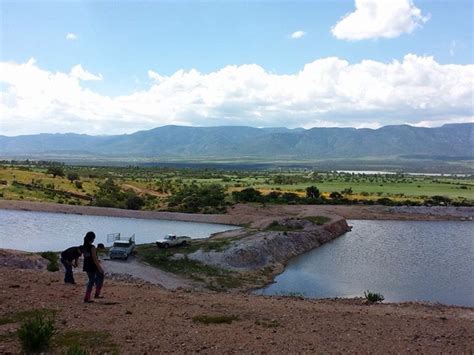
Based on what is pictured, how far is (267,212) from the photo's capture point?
7981 centimetres

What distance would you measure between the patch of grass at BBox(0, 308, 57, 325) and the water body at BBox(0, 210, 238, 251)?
31.2m

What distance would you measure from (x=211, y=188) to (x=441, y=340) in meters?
77.8

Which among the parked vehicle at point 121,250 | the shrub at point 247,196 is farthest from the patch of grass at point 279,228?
the shrub at point 247,196

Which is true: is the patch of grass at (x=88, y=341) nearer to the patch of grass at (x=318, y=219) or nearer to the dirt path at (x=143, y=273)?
the dirt path at (x=143, y=273)

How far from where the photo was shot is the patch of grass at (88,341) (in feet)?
40.2

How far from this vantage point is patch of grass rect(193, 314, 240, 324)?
52.4 feet

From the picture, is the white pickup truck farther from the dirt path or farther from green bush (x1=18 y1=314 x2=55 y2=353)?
green bush (x1=18 y1=314 x2=55 y2=353)

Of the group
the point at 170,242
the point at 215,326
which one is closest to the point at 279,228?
the point at 170,242

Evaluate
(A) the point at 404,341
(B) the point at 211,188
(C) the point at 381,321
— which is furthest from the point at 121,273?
(B) the point at 211,188

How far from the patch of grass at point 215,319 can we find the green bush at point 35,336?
16.2ft

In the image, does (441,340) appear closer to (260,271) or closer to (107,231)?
(260,271)

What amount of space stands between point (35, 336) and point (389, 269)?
1405 inches

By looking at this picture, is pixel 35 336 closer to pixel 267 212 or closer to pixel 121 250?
pixel 121 250

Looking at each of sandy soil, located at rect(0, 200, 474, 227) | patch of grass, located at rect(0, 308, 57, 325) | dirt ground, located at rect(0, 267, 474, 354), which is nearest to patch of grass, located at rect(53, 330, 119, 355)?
dirt ground, located at rect(0, 267, 474, 354)
